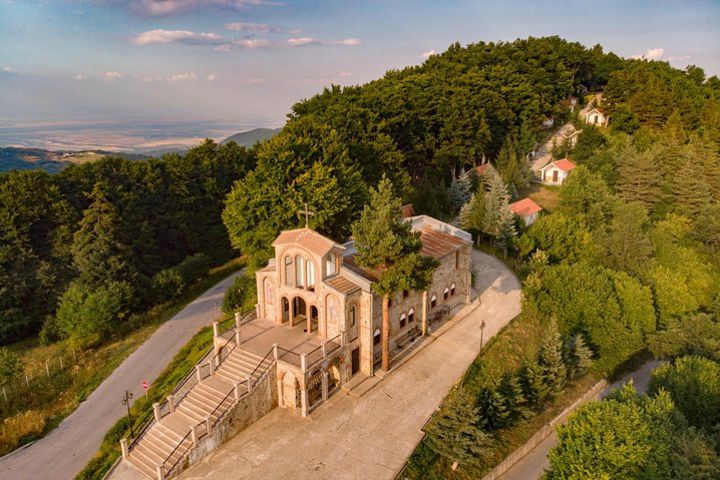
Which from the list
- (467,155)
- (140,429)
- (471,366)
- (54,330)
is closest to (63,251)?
(54,330)

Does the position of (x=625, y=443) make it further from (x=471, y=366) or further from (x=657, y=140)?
(x=657, y=140)

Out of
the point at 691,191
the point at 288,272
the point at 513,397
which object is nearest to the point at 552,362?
the point at 513,397

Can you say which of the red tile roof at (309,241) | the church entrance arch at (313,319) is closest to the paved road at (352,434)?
the church entrance arch at (313,319)

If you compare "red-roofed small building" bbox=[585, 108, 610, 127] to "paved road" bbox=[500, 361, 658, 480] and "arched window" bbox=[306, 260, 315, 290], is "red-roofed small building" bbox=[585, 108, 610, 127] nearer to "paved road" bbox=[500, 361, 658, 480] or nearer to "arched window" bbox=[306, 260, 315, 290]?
"paved road" bbox=[500, 361, 658, 480]

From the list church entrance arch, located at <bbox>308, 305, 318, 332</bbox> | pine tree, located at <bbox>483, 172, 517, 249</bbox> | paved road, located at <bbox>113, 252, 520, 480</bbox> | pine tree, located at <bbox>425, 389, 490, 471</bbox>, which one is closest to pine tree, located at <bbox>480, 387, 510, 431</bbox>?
pine tree, located at <bbox>425, 389, 490, 471</bbox>

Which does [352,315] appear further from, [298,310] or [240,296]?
[240,296]

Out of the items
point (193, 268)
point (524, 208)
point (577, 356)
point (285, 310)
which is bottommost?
point (577, 356)
